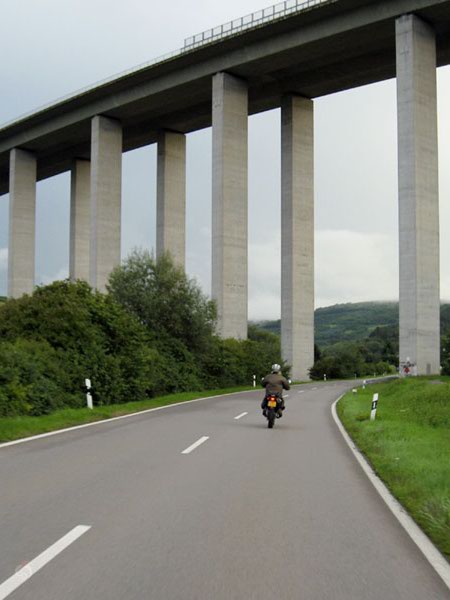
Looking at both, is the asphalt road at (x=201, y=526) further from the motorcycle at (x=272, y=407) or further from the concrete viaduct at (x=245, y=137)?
the concrete viaduct at (x=245, y=137)

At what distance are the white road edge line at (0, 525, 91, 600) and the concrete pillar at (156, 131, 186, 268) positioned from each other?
58.2m

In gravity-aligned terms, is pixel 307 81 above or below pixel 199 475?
above

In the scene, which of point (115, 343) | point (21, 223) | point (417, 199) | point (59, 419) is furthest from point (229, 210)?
point (59, 419)

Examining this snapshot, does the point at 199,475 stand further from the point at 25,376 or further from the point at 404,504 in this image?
the point at 25,376

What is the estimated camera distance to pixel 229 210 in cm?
5328

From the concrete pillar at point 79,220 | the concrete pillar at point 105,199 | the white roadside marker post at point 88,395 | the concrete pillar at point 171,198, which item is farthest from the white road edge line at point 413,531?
the concrete pillar at point 79,220

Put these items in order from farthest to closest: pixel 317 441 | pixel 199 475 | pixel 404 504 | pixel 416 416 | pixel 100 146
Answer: pixel 100 146
pixel 416 416
pixel 317 441
pixel 199 475
pixel 404 504

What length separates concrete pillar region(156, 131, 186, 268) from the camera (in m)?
64.1

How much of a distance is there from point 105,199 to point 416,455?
5418 centimetres

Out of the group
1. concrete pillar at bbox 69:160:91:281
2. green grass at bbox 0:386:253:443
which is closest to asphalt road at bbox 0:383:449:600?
green grass at bbox 0:386:253:443

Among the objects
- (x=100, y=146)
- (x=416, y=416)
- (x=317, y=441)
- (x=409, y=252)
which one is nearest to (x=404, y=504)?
(x=317, y=441)

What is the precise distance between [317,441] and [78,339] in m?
11.2

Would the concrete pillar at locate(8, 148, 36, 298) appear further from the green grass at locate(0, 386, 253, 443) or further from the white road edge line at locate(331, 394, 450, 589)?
the white road edge line at locate(331, 394, 450, 589)

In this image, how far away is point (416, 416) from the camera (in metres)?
19.4
